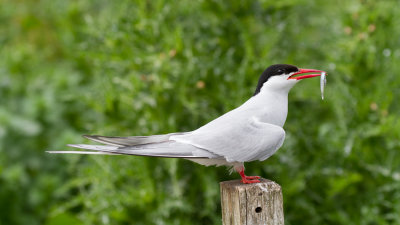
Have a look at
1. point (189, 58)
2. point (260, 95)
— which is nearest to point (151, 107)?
point (189, 58)

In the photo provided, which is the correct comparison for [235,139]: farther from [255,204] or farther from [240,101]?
[240,101]

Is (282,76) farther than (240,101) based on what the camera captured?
No

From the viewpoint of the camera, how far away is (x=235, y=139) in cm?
186

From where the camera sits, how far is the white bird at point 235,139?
182 centimetres

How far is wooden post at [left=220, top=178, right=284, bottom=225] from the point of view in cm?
185

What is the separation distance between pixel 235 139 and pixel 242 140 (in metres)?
0.03

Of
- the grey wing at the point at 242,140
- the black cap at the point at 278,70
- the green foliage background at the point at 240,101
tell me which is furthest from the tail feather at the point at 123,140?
the green foliage background at the point at 240,101

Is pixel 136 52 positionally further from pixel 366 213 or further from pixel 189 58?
pixel 366 213

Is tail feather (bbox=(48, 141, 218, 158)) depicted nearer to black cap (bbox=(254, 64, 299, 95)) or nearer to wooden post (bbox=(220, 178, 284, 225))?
wooden post (bbox=(220, 178, 284, 225))

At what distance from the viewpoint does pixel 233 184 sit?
193 centimetres

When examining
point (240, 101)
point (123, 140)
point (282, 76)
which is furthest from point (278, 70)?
point (240, 101)

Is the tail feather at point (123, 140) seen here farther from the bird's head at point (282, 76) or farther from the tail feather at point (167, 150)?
the bird's head at point (282, 76)

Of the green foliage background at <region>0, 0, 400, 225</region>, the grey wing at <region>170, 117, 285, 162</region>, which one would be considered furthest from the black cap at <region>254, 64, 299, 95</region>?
the green foliage background at <region>0, 0, 400, 225</region>

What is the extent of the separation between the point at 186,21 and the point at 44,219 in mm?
2255
